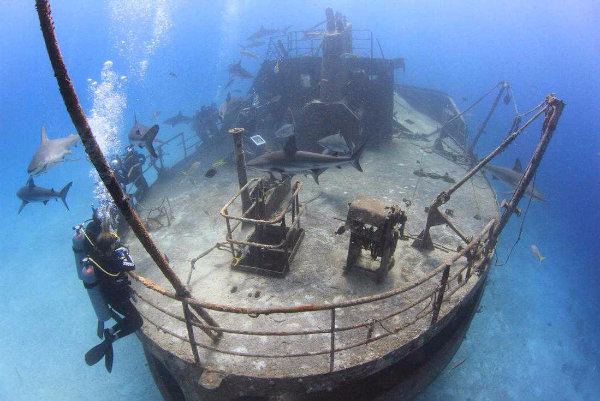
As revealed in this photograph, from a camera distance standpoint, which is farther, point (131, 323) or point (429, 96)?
point (429, 96)

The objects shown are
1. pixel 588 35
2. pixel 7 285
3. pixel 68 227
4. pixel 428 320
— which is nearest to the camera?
pixel 428 320

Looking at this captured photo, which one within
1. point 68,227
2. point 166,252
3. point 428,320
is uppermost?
point 428,320

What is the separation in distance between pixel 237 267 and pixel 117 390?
6246 mm

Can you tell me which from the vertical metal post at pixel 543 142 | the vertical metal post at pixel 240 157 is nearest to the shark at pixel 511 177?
the vertical metal post at pixel 543 142

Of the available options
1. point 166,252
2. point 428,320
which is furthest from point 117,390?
point 428,320

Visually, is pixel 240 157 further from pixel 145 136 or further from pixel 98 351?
pixel 98 351

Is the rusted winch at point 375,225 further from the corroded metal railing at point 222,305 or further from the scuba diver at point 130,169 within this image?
the scuba diver at point 130,169

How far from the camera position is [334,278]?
674 centimetres

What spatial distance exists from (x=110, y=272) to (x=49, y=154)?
6585 millimetres

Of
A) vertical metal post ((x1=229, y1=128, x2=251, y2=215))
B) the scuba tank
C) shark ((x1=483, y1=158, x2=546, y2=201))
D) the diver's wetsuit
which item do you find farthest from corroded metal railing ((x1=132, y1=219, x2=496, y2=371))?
shark ((x1=483, y1=158, x2=546, y2=201))

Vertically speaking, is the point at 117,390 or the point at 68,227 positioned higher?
the point at 117,390

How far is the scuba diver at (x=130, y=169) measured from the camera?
415 inches

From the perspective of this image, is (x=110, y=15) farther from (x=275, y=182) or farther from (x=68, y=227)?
(x=275, y=182)

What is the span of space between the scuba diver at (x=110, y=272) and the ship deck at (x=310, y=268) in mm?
560
